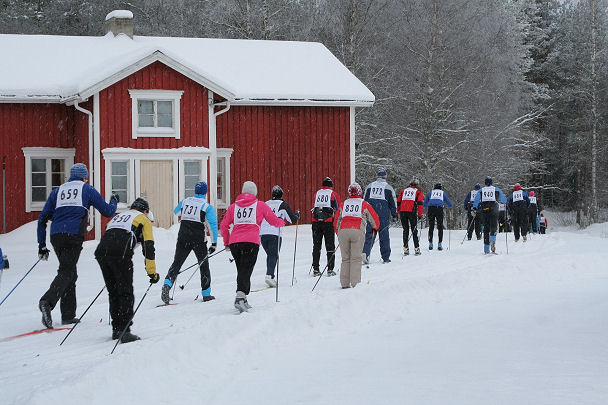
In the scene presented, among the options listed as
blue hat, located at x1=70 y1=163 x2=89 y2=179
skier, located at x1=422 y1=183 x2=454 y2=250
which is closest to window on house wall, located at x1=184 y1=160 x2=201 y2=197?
skier, located at x1=422 y1=183 x2=454 y2=250

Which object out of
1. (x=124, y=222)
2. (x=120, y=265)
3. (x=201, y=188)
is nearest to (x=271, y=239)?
(x=201, y=188)

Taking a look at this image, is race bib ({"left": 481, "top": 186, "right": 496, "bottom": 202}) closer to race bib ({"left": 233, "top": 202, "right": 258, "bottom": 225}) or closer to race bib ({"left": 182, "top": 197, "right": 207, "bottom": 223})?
race bib ({"left": 182, "top": 197, "right": 207, "bottom": 223})

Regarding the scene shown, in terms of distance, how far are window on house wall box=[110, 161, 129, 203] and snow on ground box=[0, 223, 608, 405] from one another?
7.10 m

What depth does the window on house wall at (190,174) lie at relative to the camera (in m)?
21.6

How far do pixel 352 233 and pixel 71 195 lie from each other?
4356 mm

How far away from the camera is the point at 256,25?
34.2 m

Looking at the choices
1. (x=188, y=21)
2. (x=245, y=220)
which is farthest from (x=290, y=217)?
(x=188, y=21)

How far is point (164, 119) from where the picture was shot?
2136 centimetres

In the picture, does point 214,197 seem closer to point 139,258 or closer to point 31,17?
point 139,258

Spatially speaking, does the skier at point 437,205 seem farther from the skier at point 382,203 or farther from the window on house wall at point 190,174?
the window on house wall at point 190,174

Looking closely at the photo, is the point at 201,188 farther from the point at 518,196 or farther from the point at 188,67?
the point at 518,196

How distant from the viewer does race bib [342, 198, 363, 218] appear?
12297 mm

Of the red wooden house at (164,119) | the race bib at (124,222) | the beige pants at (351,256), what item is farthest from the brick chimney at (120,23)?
the race bib at (124,222)

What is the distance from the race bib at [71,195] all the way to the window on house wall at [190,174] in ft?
39.1
